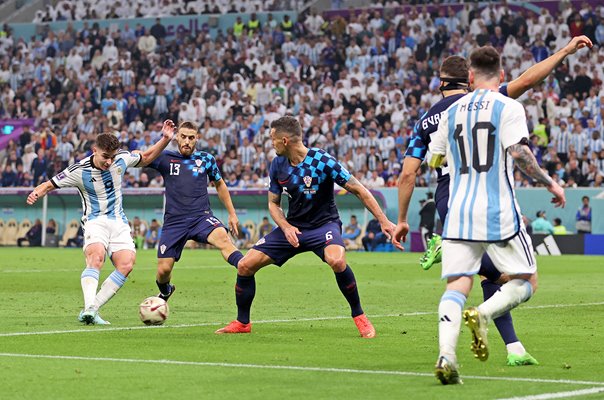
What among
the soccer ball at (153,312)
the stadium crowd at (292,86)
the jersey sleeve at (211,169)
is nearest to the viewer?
the soccer ball at (153,312)

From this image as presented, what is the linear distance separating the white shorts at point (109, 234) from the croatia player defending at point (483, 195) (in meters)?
6.04

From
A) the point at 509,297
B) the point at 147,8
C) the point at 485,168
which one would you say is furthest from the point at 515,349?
the point at 147,8

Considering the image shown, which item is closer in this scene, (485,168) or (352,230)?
(485,168)

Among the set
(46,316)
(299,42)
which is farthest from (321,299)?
(299,42)

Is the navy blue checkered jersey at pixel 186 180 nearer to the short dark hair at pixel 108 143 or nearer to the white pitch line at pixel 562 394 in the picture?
the short dark hair at pixel 108 143

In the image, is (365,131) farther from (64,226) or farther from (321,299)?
(321,299)

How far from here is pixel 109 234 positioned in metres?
13.4

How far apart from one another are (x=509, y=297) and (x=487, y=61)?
5.20 ft

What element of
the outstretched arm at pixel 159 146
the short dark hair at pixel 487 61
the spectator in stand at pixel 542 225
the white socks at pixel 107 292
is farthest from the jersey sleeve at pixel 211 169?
the spectator in stand at pixel 542 225

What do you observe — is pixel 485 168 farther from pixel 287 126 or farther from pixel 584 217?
pixel 584 217

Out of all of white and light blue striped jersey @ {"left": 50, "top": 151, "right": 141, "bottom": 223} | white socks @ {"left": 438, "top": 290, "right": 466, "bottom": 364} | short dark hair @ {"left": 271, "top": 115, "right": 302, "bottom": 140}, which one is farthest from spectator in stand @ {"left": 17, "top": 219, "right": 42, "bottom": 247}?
white socks @ {"left": 438, "top": 290, "right": 466, "bottom": 364}

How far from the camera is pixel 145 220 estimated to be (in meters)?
38.2

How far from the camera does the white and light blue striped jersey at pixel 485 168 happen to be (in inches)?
312

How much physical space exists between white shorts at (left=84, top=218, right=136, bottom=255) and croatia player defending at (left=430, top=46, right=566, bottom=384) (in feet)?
19.8
